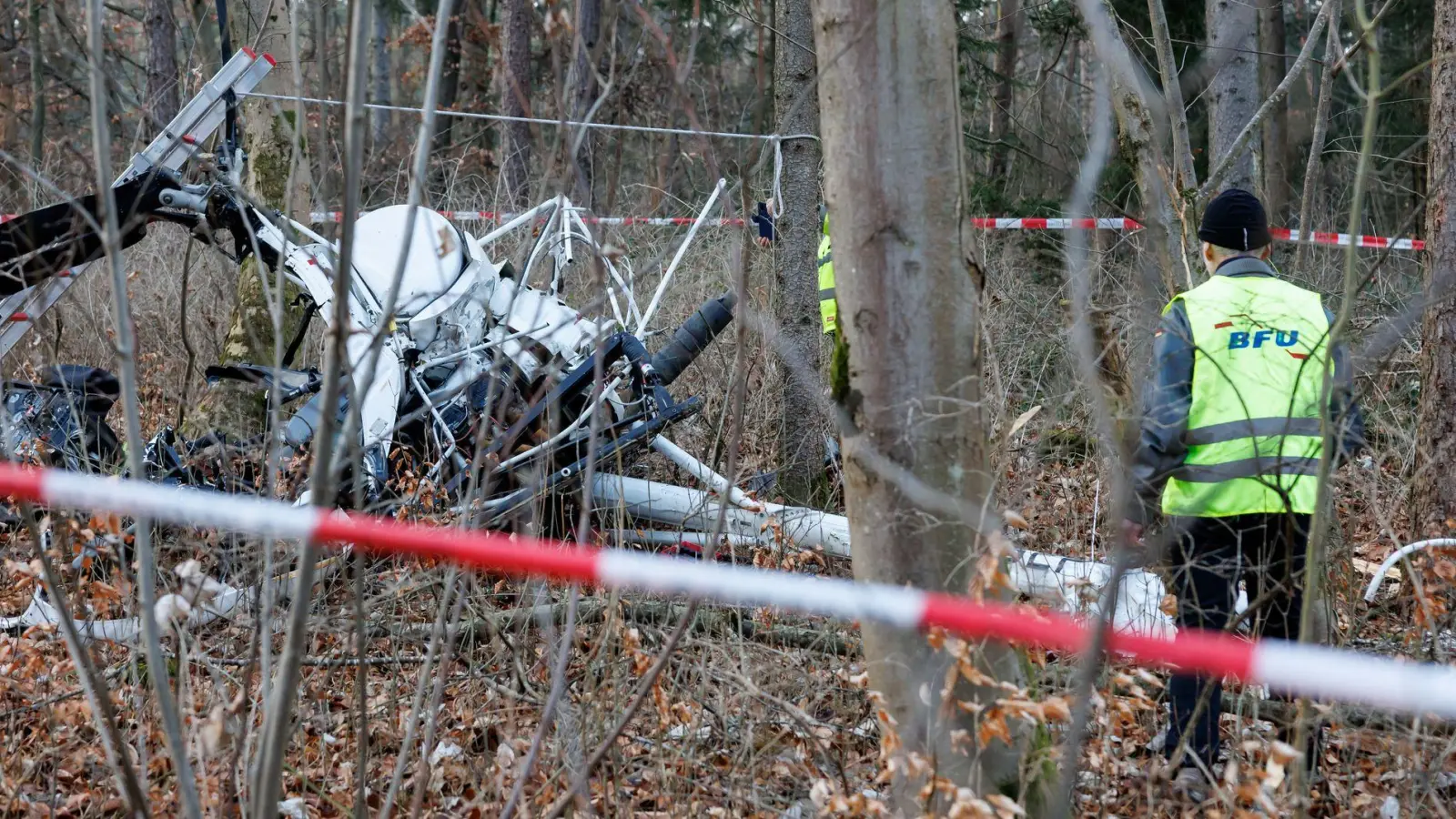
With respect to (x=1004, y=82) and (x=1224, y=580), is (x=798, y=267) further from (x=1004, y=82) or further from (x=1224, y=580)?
(x=1004, y=82)

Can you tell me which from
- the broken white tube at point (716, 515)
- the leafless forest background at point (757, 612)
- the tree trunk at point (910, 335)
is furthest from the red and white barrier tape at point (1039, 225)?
the tree trunk at point (910, 335)

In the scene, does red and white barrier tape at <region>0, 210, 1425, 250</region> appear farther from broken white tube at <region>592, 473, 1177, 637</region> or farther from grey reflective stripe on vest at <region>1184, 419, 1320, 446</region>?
grey reflective stripe on vest at <region>1184, 419, 1320, 446</region>

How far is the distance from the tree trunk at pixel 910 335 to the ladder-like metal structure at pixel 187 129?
3.27 meters

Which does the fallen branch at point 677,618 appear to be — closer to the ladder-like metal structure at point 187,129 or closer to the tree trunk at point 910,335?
the tree trunk at point 910,335

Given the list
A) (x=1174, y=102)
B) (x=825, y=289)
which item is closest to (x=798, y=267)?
(x=825, y=289)

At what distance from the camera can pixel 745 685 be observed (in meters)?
3.30

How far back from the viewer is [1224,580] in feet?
11.9

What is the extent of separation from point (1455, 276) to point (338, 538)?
4.04 meters


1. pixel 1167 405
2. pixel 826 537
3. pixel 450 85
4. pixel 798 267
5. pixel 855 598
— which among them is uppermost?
pixel 450 85

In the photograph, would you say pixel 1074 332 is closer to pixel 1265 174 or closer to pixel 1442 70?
pixel 1442 70

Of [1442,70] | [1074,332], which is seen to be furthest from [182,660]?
[1442,70]

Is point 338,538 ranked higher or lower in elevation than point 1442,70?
lower

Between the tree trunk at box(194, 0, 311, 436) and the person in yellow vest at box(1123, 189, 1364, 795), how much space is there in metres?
4.74

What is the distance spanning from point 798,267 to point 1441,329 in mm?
2968
